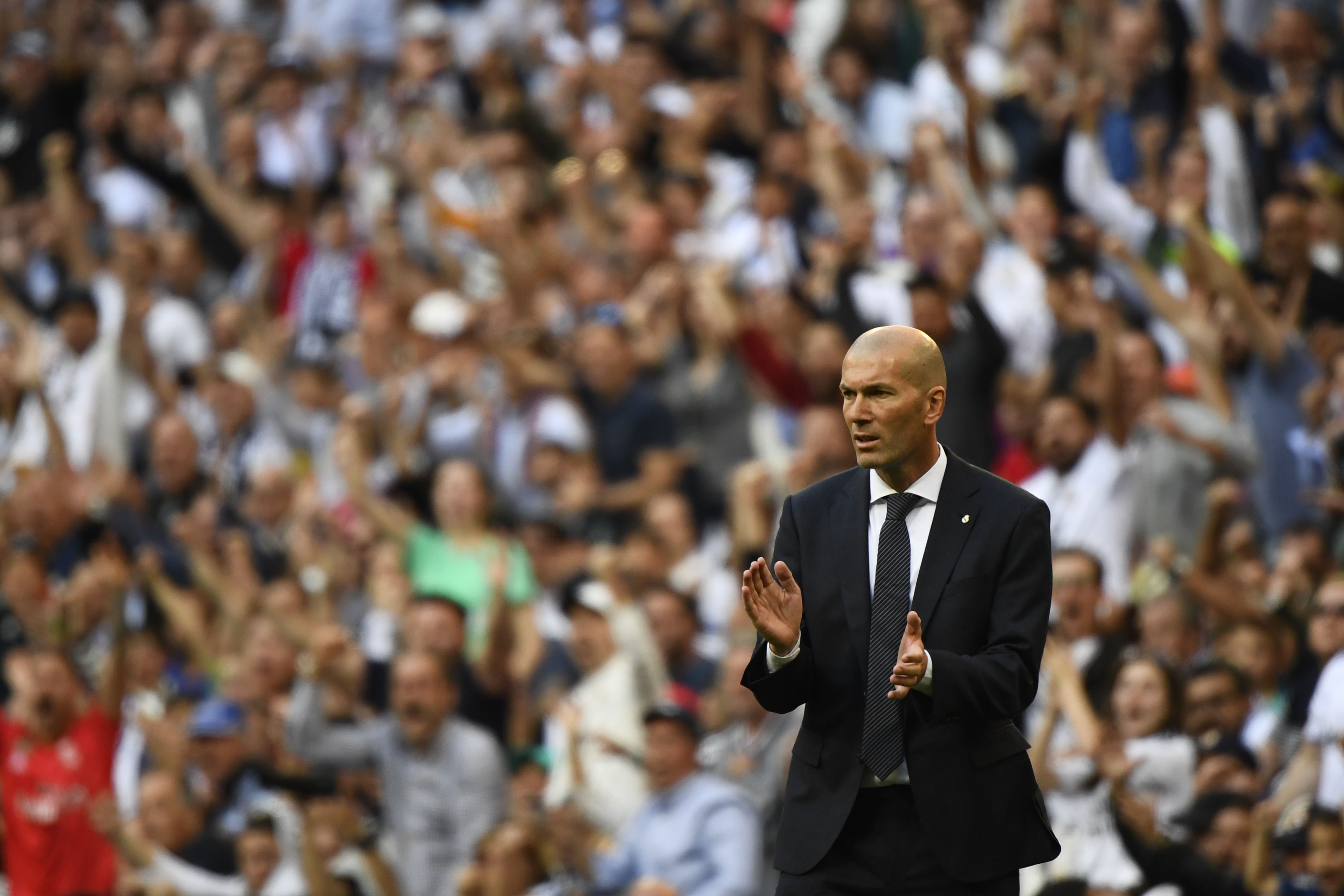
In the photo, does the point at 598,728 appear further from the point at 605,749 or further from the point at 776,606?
the point at 776,606

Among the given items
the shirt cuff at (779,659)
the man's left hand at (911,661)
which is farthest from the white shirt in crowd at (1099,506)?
the man's left hand at (911,661)

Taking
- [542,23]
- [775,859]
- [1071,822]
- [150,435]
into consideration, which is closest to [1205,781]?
[1071,822]

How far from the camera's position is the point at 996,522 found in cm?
438

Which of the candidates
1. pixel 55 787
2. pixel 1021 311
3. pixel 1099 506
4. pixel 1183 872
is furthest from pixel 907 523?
pixel 1021 311

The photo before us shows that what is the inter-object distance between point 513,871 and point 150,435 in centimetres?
572

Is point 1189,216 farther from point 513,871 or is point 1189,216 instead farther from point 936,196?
point 513,871

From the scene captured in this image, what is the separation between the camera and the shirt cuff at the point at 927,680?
13.4 feet

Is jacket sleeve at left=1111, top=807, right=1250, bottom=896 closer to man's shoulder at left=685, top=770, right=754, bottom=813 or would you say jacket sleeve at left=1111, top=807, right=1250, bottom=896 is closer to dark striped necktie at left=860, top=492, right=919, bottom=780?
man's shoulder at left=685, top=770, right=754, bottom=813

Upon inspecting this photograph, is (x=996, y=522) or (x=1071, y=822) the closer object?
(x=996, y=522)

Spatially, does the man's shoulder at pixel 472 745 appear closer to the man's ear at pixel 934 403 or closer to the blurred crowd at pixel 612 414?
the blurred crowd at pixel 612 414

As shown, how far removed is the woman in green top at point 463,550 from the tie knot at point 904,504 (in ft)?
17.9

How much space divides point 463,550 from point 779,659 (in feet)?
19.9

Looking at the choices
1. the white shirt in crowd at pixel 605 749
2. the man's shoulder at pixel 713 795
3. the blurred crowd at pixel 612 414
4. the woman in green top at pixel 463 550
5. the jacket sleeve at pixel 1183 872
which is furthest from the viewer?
the woman in green top at pixel 463 550

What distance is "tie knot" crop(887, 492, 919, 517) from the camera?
4449mm
